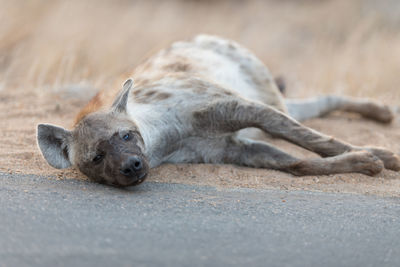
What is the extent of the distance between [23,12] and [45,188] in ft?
18.9

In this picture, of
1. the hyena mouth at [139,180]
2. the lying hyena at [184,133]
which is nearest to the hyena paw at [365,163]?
the lying hyena at [184,133]

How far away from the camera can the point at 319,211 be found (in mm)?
2777

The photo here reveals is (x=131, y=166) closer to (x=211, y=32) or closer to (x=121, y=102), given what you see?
(x=121, y=102)

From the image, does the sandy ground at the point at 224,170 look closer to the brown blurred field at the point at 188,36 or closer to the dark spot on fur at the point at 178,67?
the brown blurred field at the point at 188,36

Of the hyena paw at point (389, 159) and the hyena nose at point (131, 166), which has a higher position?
the hyena nose at point (131, 166)

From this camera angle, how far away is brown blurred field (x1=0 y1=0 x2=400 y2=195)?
4124mm

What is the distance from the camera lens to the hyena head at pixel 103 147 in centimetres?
311

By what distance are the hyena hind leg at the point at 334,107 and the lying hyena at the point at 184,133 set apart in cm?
112

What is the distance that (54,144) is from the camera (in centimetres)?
350

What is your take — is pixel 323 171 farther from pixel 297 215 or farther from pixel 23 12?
pixel 23 12

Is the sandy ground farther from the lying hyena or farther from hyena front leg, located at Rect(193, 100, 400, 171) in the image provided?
hyena front leg, located at Rect(193, 100, 400, 171)

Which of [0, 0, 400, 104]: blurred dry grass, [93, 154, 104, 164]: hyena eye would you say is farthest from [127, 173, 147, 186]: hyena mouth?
[0, 0, 400, 104]: blurred dry grass

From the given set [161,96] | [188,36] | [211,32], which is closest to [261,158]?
[161,96]

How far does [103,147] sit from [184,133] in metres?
0.81
